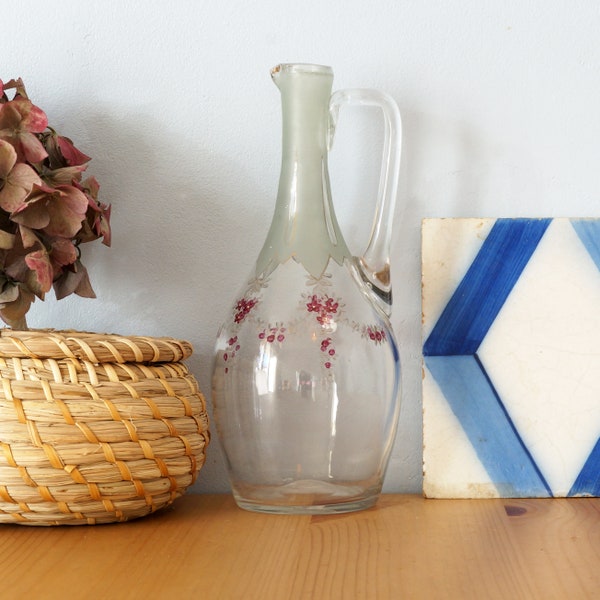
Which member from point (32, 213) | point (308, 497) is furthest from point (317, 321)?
point (32, 213)

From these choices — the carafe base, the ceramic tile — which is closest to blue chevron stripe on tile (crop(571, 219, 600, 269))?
the ceramic tile

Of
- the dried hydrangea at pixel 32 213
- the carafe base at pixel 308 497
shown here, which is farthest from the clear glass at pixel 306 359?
the dried hydrangea at pixel 32 213

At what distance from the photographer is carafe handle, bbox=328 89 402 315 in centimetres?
78

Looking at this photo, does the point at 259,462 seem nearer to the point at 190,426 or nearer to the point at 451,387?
the point at 190,426

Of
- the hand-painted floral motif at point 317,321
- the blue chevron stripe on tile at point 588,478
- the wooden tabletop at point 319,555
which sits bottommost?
the blue chevron stripe on tile at point 588,478

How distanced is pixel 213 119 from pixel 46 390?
0.36 m

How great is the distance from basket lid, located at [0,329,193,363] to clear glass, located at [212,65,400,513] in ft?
0.29

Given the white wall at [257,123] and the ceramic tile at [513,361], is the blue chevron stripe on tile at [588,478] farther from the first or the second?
the white wall at [257,123]

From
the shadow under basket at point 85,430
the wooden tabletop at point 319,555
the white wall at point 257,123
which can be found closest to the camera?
the wooden tabletop at point 319,555

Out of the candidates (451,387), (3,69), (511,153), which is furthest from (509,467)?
(3,69)

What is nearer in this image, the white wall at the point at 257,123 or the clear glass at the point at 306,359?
the clear glass at the point at 306,359

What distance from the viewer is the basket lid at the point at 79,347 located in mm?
637

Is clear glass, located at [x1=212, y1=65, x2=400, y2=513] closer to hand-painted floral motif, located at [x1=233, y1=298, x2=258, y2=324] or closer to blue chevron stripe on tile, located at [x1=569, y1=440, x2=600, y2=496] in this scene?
hand-painted floral motif, located at [x1=233, y1=298, x2=258, y2=324]

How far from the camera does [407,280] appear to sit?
2.80 feet
